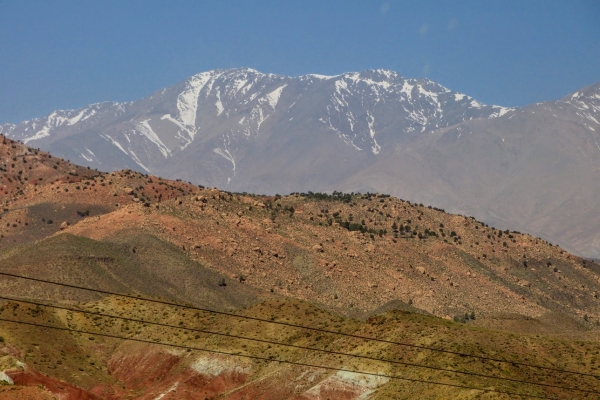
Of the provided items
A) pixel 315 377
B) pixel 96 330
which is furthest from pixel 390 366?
pixel 96 330

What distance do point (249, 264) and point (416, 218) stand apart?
4961 cm

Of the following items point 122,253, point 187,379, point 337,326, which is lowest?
point 187,379

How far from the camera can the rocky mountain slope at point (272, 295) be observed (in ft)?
240

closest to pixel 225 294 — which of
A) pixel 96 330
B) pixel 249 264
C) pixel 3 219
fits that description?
pixel 249 264

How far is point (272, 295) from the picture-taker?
12662 centimetres

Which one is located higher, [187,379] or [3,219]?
[3,219]

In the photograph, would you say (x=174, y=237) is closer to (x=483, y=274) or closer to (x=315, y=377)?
(x=483, y=274)

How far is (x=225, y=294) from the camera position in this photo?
404ft

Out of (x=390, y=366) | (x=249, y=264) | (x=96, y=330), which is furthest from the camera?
(x=249, y=264)

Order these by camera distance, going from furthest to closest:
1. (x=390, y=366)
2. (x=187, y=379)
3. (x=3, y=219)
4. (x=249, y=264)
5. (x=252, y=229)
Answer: (x=3, y=219)
(x=252, y=229)
(x=249, y=264)
(x=187, y=379)
(x=390, y=366)

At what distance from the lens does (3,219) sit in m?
168

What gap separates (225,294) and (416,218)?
6247 cm

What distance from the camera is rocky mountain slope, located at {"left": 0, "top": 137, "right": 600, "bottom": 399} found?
73.0m

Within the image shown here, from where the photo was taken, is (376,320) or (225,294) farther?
(225,294)
